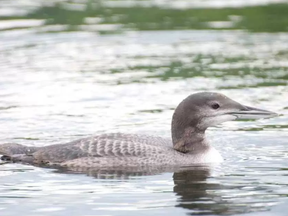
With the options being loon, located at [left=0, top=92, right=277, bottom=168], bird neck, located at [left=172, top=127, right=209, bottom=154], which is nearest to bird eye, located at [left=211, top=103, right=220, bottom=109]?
loon, located at [left=0, top=92, right=277, bottom=168]

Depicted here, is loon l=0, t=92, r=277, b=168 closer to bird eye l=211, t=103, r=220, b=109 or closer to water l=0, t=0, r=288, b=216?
bird eye l=211, t=103, r=220, b=109

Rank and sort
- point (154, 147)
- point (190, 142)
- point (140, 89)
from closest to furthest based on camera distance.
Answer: point (154, 147)
point (190, 142)
point (140, 89)

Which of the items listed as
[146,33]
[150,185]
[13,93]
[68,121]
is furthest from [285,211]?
[146,33]

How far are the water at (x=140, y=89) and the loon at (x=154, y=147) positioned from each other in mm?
242

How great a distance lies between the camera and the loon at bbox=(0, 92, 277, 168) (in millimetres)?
11547

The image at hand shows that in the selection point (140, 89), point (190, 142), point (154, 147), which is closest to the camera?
point (154, 147)

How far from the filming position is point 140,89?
1577 cm

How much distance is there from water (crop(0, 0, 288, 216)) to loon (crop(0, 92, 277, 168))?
242mm

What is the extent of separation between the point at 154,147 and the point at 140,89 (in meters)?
4.17

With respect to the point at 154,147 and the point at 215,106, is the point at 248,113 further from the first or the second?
the point at 154,147

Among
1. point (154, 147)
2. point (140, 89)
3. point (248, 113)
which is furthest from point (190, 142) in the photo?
point (140, 89)

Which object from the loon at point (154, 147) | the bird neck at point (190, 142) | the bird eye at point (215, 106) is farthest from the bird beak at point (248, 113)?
the bird neck at point (190, 142)

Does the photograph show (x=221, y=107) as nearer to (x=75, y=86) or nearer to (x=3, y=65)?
(x=75, y=86)

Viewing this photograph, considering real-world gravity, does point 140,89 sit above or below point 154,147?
below
